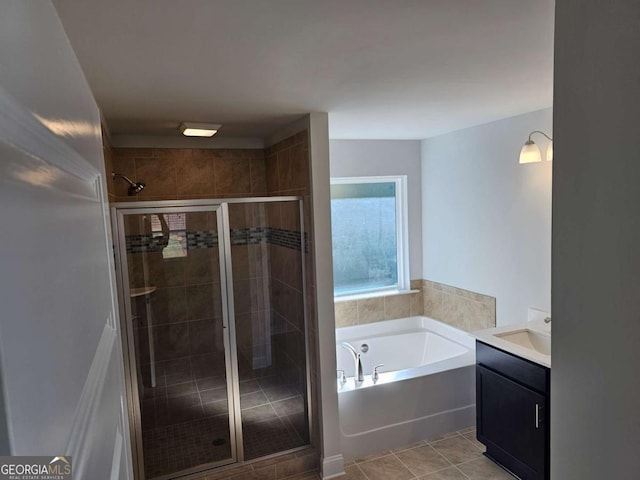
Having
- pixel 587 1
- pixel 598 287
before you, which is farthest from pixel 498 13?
pixel 598 287

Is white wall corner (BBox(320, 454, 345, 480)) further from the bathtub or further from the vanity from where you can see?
the vanity

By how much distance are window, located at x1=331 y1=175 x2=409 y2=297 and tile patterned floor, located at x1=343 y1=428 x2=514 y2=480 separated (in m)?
1.54

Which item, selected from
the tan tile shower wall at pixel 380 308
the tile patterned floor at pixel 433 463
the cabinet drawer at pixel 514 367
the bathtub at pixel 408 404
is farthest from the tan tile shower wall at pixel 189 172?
the tile patterned floor at pixel 433 463

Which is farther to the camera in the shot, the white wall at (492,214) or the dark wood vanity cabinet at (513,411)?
the white wall at (492,214)

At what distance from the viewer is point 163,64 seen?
1.67 m

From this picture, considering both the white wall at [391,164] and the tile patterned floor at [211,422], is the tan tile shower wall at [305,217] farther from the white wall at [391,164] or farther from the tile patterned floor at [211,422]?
the white wall at [391,164]

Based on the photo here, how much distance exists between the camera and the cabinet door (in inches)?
97.7

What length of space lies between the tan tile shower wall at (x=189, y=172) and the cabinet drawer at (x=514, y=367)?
2.20 meters

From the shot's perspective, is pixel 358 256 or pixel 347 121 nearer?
pixel 347 121

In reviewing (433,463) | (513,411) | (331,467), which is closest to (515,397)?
(513,411)

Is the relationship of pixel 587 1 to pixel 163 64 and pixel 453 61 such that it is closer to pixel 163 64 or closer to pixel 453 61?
pixel 453 61

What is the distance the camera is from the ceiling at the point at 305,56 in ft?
4.11

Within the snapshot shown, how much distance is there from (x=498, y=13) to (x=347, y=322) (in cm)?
318

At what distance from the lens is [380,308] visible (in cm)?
424
